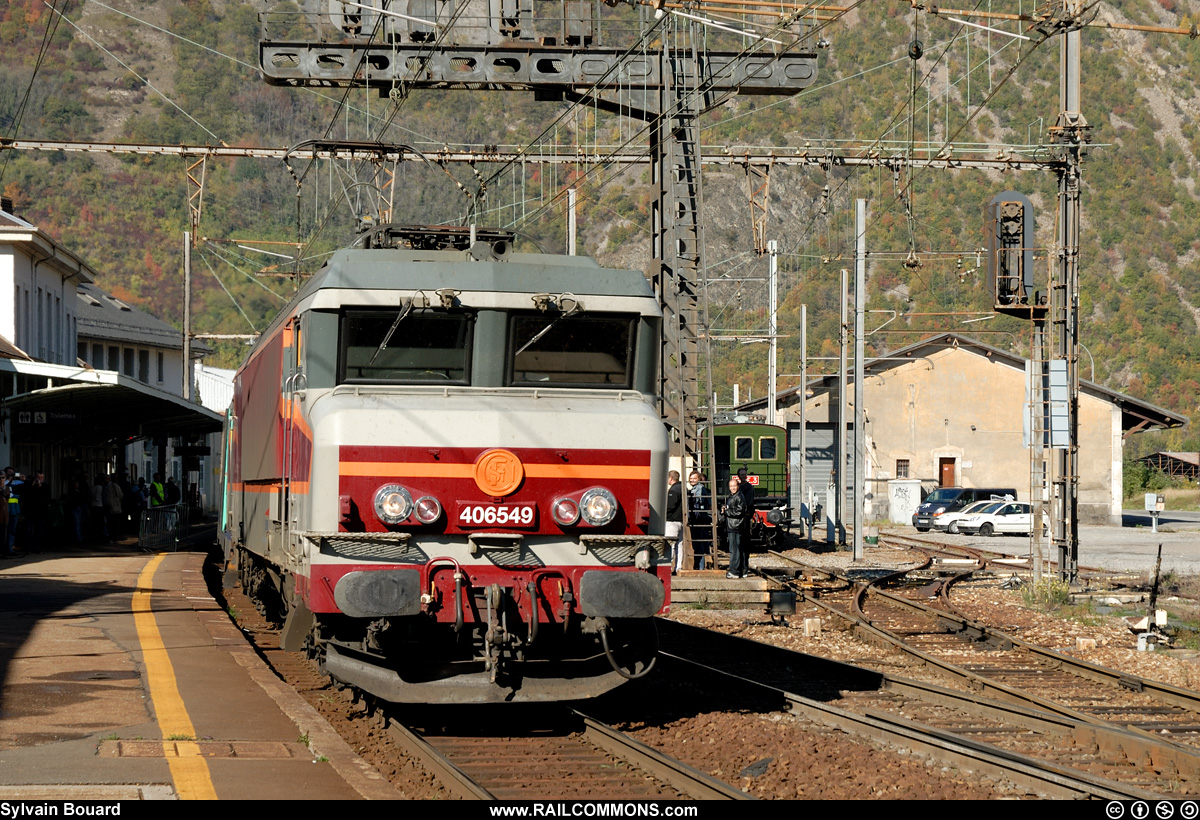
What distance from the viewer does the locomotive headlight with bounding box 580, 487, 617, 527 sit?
10.1m

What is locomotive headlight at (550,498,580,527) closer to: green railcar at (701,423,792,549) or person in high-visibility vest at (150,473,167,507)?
green railcar at (701,423,792,549)

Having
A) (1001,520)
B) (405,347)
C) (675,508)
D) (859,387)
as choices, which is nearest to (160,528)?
(675,508)

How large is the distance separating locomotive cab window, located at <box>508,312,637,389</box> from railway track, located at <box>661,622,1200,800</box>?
3180 millimetres

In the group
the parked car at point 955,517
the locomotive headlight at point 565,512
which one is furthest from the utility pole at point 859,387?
the locomotive headlight at point 565,512

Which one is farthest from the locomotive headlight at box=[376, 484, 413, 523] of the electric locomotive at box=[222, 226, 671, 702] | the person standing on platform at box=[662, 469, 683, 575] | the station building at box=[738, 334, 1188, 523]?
the station building at box=[738, 334, 1188, 523]

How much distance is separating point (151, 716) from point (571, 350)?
4.09m

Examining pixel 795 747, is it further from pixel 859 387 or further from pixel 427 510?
pixel 859 387

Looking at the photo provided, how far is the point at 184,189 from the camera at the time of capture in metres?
126

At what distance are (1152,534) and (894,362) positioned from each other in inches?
581

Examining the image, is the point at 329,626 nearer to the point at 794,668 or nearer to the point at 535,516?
the point at 535,516

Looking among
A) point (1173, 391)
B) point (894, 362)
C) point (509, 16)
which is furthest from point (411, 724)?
point (1173, 391)

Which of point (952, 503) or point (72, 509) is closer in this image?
point (72, 509)

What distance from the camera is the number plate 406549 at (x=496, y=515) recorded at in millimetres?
9914

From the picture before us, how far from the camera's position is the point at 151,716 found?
9664 millimetres
